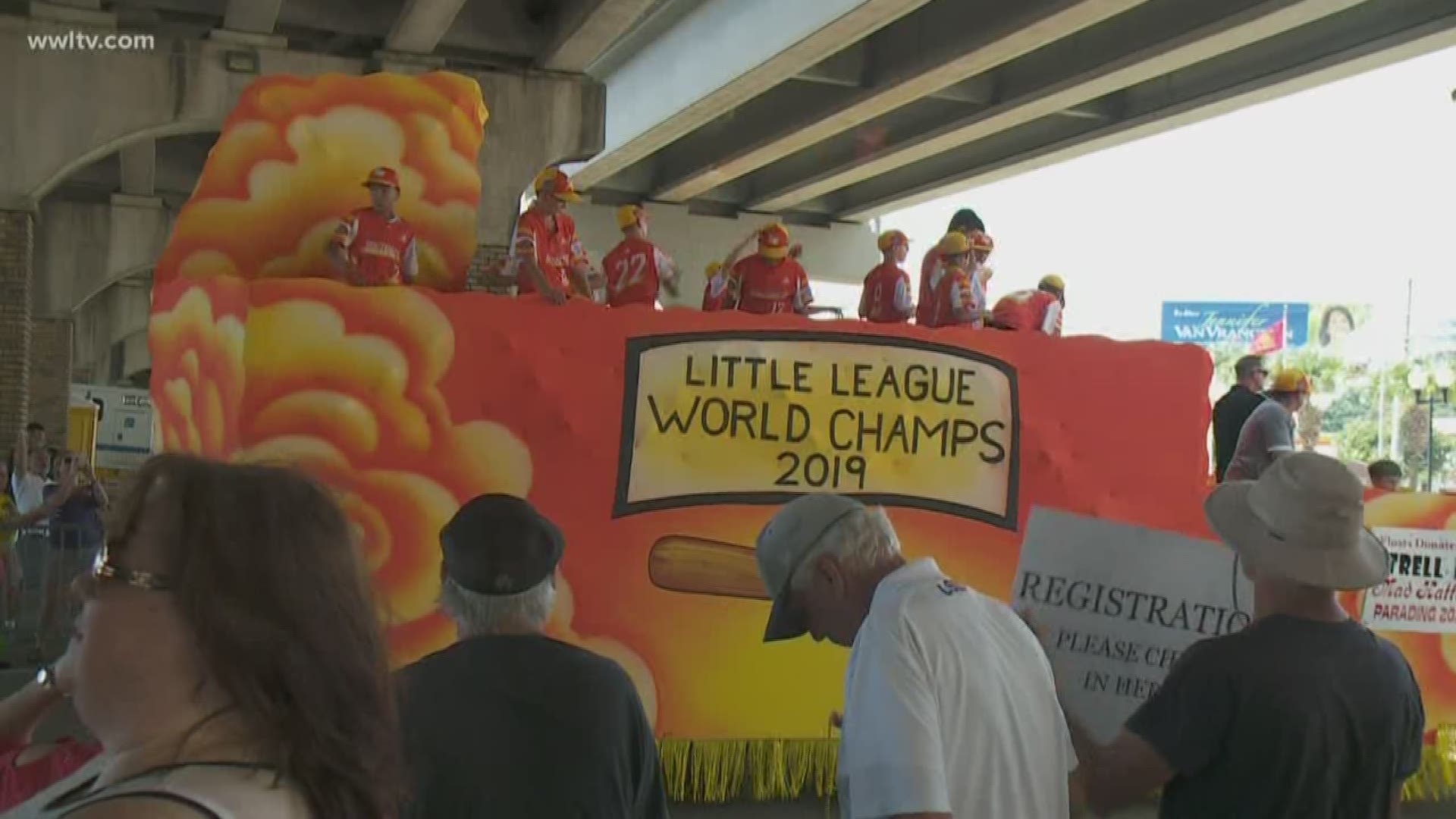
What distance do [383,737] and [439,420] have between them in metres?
4.73

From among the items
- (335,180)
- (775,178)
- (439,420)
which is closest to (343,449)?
(439,420)

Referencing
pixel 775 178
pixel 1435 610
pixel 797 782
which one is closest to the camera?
pixel 797 782

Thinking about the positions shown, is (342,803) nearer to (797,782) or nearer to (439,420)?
(439,420)

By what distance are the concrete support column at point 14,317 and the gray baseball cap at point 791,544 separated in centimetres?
1367

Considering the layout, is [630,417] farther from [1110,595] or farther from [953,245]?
[1110,595]

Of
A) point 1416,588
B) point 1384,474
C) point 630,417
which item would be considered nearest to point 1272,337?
point 1384,474

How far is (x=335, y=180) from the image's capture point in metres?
7.18

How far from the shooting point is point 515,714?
2.61 meters

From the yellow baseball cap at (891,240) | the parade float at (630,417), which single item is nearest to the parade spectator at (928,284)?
the yellow baseball cap at (891,240)

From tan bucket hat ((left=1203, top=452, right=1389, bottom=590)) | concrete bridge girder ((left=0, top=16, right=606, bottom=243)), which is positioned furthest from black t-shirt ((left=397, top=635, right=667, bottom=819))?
concrete bridge girder ((left=0, top=16, right=606, bottom=243))

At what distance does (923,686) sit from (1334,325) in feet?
178

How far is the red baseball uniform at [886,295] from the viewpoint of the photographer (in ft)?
27.4

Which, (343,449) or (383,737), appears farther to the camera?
(343,449)

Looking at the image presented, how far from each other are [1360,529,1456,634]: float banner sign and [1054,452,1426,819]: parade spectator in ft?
17.3
